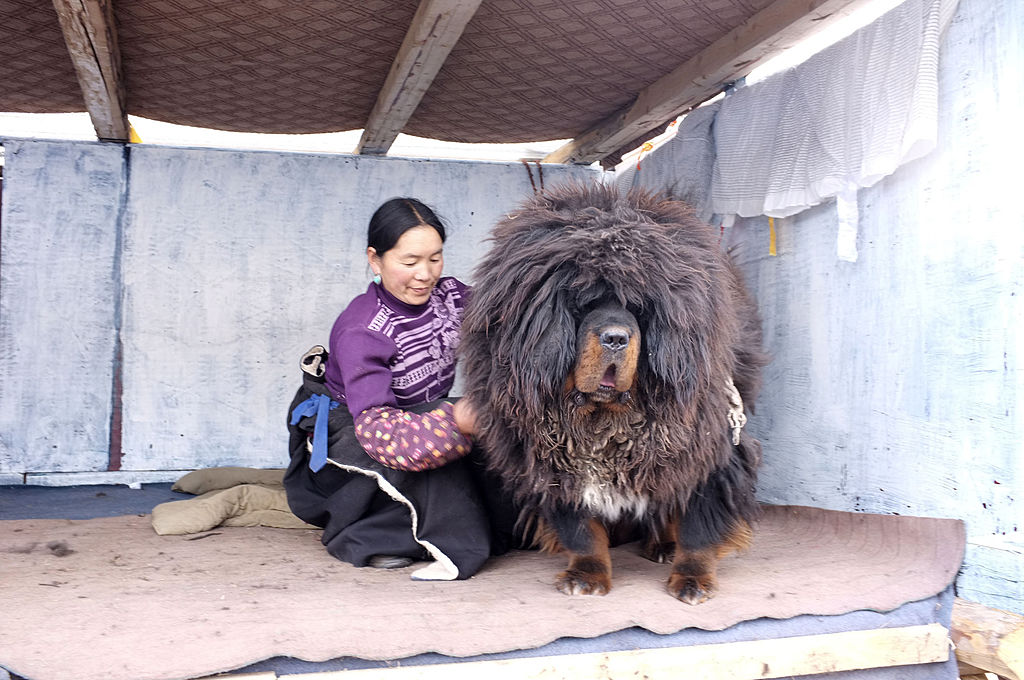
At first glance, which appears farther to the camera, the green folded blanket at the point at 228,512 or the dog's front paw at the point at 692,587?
the green folded blanket at the point at 228,512

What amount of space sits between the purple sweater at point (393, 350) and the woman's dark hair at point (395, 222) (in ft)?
0.57

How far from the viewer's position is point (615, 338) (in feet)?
5.49

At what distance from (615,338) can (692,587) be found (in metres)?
0.73

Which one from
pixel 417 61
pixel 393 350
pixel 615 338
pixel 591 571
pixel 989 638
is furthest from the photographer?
pixel 417 61

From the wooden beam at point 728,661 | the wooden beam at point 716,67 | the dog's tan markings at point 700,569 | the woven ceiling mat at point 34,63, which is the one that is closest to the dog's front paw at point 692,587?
the dog's tan markings at point 700,569

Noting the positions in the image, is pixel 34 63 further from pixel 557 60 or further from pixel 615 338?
pixel 615 338

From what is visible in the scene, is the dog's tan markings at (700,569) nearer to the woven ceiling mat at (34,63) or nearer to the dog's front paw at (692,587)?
the dog's front paw at (692,587)

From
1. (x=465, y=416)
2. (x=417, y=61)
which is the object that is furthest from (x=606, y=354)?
(x=417, y=61)

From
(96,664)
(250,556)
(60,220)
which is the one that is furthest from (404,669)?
(60,220)

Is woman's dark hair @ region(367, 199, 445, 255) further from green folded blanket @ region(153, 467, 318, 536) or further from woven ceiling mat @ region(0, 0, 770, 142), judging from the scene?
green folded blanket @ region(153, 467, 318, 536)

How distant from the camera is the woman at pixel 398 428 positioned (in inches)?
85.5

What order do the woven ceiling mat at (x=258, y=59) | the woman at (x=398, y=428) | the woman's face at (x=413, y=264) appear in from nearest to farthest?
the woman at (x=398, y=428)
the woman's face at (x=413, y=264)
the woven ceiling mat at (x=258, y=59)

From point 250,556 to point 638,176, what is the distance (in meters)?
2.84

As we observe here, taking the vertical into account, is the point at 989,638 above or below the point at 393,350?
below
